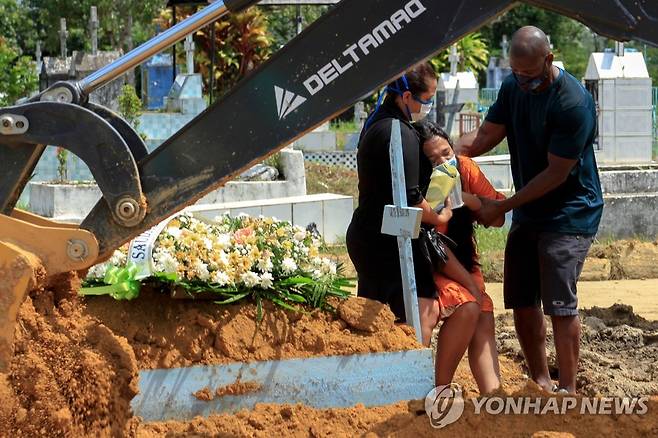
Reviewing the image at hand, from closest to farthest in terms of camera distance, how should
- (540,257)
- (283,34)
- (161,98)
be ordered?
(540,257), (161,98), (283,34)

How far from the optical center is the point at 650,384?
6.53m

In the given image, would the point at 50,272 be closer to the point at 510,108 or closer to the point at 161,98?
the point at 510,108

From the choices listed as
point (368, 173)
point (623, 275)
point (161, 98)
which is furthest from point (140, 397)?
point (161, 98)

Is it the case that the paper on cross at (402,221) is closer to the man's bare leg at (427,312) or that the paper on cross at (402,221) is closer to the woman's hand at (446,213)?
the man's bare leg at (427,312)

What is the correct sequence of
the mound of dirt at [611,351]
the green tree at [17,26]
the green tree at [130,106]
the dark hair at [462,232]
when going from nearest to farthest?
the dark hair at [462,232], the mound of dirt at [611,351], the green tree at [130,106], the green tree at [17,26]

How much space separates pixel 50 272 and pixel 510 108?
114 inches

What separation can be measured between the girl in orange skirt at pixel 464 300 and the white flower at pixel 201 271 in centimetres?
119

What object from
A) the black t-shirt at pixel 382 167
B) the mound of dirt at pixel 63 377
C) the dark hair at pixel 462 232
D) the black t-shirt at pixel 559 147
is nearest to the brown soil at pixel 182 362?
the mound of dirt at pixel 63 377

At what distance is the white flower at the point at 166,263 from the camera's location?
5.30 m

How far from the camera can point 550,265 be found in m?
5.80

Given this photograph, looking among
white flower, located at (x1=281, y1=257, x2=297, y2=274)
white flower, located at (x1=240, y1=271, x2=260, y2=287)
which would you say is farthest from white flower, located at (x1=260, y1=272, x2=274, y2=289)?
white flower, located at (x1=281, y1=257, x2=297, y2=274)

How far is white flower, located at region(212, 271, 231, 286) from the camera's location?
5273mm

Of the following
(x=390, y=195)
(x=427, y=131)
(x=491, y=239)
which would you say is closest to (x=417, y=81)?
(x=427, y=131)

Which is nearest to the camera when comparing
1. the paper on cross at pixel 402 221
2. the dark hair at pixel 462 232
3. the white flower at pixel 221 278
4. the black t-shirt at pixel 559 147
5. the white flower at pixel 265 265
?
the paper on cross at pixel 402 221
